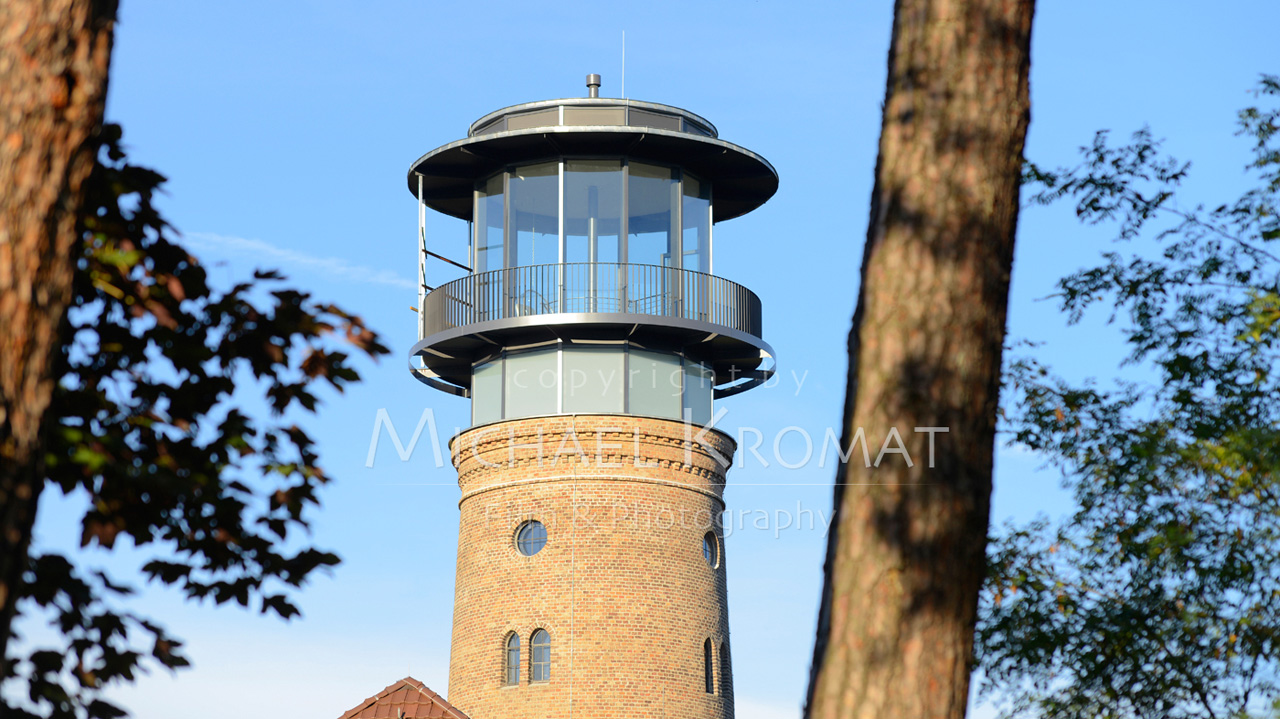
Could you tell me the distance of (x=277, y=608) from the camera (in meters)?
7.91

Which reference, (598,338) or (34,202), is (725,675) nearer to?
(598,338)

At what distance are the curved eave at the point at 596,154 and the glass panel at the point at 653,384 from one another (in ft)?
9.78

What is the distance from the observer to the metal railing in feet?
83.1

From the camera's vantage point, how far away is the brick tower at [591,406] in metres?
24.8

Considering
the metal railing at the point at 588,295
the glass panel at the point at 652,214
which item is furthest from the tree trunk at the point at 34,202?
the glass panel at the point at 652,214

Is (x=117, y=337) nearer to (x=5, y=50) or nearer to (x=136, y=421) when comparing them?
(x=136, y=421)

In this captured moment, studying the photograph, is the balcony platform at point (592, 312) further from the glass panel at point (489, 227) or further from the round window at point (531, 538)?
the round window at point (531, 538)

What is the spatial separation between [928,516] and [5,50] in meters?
3.61

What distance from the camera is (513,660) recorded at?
82.4 feet

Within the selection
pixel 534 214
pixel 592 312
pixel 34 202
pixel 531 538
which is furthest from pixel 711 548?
pixel 34 202

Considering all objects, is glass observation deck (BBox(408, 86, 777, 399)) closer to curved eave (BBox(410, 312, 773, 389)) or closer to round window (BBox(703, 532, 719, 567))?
curved eave (BBox(410, 312, 773, 389))

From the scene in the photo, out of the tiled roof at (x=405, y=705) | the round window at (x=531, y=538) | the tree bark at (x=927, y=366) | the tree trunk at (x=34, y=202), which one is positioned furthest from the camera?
the round window at (x=531, y=538)

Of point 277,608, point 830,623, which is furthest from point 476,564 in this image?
point 830,623

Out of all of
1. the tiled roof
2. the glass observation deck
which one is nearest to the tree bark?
the tiled roof
